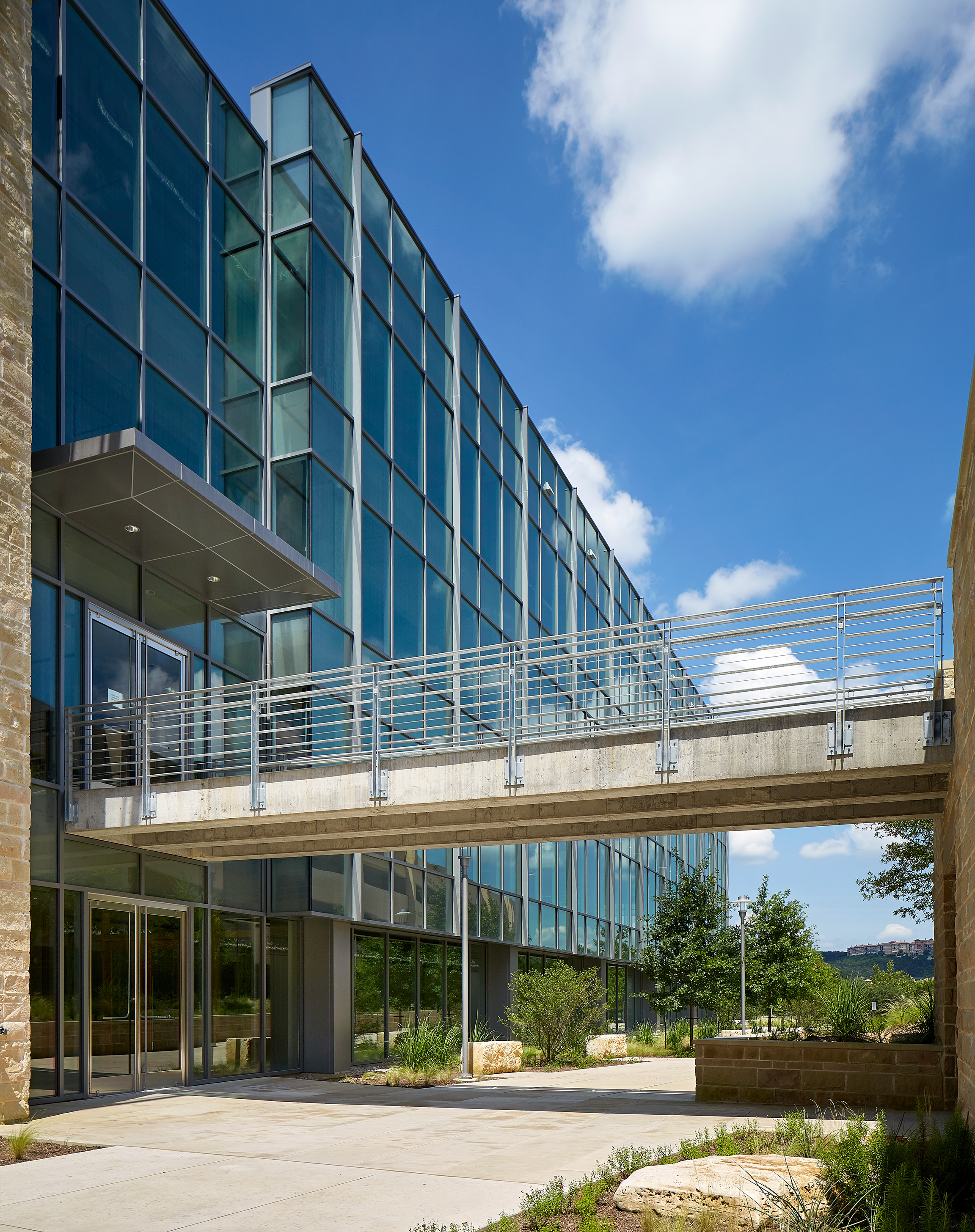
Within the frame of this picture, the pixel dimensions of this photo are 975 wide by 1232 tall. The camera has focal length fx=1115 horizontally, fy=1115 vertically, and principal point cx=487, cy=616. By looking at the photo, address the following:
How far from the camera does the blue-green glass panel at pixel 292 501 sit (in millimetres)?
21656

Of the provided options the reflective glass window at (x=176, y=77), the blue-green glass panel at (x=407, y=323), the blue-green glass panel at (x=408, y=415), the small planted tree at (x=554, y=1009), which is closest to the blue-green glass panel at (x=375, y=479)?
the blue-green glass panel at (x=408, y=415)

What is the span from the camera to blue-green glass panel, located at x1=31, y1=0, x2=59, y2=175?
16156mm

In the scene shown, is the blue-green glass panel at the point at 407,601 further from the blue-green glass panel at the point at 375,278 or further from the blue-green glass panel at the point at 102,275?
the blue-green glass panel at the point at 102,275

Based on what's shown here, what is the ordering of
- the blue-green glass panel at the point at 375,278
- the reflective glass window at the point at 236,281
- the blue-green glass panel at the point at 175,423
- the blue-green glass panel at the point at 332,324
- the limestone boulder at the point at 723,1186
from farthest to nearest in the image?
the blue-green glass panel at the point at 375,278 < the blue-green glass panel at the point at 332,324 < the reflective glass window at the point at 236,281 < the blue-green glass panel at the point at 175,423 < the limestone boulder at the point at 723,1186

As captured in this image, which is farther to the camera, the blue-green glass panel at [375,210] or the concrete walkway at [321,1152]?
the blue-green glass panel at [375,210]

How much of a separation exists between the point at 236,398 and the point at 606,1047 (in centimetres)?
1863

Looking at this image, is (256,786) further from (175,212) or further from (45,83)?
(45,83)

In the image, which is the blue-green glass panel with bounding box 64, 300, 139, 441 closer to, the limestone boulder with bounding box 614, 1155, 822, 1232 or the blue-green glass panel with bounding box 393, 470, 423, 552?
the blue-green glass panel with bounding box 393, 470, 423, 552

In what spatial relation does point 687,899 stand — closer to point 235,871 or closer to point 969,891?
point 235,871

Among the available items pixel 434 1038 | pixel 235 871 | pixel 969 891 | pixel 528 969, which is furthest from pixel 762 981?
pixel 969 891

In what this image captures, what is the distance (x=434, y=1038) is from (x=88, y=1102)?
22.3 feet

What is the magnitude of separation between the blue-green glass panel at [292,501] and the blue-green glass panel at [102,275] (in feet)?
14.8

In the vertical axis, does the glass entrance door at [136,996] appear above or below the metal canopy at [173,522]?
below

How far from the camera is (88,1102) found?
15609 millimetres
